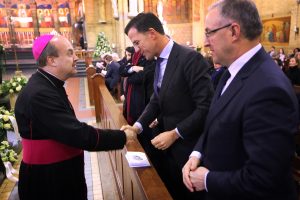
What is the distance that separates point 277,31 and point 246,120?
1378 cm

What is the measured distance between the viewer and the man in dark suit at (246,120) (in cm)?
108

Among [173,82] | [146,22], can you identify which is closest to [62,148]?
[173,82]

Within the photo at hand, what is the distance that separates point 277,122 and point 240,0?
0.58 m

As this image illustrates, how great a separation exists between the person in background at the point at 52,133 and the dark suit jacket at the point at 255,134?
3.18 ft

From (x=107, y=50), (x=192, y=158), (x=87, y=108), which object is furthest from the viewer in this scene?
(x=107, y=50)

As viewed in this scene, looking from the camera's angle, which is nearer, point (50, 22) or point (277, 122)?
point (277, 122)

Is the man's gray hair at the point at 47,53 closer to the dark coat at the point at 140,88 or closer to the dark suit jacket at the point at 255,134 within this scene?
the dark suit jacket at the point at 255,134

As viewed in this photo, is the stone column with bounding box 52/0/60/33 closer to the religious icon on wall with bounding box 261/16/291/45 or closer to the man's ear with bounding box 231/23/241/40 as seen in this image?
the religious icon on wall with bounding box 261/16/291/45

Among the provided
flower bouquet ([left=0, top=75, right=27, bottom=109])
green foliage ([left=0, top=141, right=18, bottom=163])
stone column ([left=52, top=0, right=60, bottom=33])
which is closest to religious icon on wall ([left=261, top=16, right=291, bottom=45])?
flower bouquet ([left=0, top=75, right=27, bottom=109])

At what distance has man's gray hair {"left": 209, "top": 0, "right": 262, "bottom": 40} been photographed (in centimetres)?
123

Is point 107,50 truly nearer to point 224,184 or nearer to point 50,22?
point 50,22

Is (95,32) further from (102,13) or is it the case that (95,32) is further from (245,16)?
(245,16)

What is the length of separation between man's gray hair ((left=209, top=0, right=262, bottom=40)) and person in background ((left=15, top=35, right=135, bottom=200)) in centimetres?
123

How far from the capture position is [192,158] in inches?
62.0
